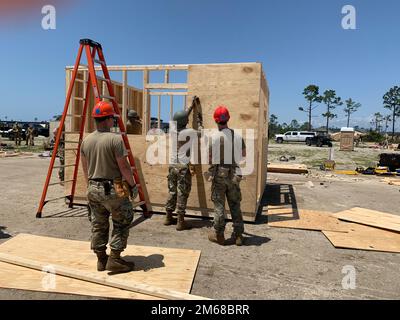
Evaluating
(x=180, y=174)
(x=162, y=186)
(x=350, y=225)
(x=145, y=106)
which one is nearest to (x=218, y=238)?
(x=180, y=174)

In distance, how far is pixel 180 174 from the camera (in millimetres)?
5852

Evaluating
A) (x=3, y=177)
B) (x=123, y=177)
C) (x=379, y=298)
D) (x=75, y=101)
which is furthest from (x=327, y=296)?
(x=3, y=177)

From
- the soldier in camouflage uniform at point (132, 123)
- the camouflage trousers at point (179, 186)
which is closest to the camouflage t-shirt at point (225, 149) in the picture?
the camouflage trousers at point (179, 186)

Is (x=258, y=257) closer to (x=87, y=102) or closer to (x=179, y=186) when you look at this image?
(x=179, y=186)

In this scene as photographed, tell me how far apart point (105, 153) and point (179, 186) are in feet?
8.03

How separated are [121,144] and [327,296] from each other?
2.95m

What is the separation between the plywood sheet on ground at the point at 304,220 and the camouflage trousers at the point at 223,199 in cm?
154

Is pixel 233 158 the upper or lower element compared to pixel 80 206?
upper

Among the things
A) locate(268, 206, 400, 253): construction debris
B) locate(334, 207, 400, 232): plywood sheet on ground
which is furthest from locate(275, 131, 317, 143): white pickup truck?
locate(268, 206, 400, 253): construction debris

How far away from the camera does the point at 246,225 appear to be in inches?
244

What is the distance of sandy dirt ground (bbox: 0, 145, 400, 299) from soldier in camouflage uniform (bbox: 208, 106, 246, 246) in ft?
1.21

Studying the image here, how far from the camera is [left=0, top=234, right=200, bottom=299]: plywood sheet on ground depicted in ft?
11.3
